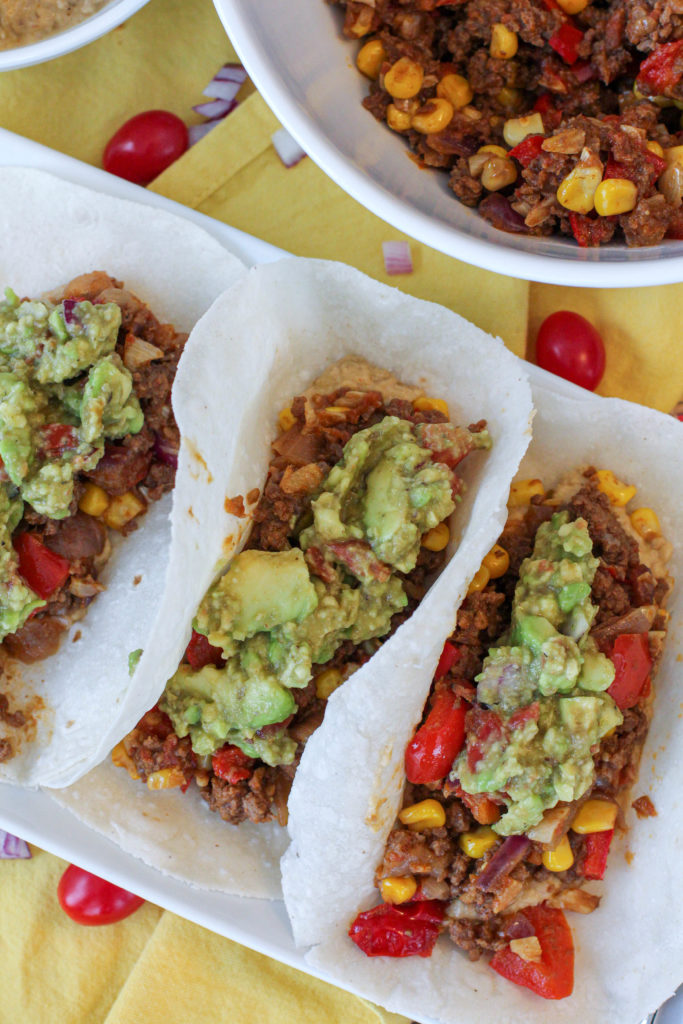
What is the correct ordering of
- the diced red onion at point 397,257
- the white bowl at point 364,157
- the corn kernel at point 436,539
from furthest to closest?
the diced red onion at point 397,257, the corn kernel at point 436,539, the white bowl at point 364,157

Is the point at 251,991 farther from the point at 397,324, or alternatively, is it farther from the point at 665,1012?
the point at 397,324

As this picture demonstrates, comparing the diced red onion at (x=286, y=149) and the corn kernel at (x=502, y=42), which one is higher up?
the corn kernel at (x=502, y=42)

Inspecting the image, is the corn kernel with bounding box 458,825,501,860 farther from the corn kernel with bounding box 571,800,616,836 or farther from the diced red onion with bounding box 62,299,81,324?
the diced red onion with bounding box 62,299,81,324

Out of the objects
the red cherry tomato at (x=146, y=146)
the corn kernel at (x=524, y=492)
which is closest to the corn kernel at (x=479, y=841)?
the corn kernel at (x=524, y=492)

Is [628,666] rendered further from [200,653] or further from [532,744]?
[200,653]

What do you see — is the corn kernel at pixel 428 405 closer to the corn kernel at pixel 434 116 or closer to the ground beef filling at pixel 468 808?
the ground beef filling at pixel 468 808

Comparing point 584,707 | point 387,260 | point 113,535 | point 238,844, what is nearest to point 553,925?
point 584,707

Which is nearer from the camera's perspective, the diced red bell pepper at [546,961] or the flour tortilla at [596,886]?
the flour tortilla at [596,886]
